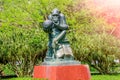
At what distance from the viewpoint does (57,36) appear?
10969mm

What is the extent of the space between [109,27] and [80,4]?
2164 mm

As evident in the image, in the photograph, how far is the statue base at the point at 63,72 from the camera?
33.6 ft

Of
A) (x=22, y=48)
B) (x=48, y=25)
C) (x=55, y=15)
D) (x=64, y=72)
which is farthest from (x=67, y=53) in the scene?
(x=22, y=48)

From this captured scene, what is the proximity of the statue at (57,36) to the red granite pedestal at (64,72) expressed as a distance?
43 cm

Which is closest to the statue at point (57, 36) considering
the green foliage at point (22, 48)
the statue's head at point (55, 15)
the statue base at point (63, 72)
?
the statue's head at point (55, 15)

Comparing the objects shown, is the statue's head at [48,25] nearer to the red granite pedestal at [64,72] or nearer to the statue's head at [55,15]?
the statue's head at [55,15]

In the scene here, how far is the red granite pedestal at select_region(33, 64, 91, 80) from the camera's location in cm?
1023

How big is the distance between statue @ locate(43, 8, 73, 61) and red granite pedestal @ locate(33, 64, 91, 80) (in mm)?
426

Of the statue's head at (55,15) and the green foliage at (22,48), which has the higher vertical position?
the statue's head at (55,15)

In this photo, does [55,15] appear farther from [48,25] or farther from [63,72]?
[63,72]

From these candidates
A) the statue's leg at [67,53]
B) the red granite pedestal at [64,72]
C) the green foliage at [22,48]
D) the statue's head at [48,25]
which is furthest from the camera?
the green foliage at [22,48]

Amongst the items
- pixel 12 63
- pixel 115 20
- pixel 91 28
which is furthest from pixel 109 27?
pixel 12 63

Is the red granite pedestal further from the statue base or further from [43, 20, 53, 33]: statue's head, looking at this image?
[43, 20, 53, 33]: statue's head

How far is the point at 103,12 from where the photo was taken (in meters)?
22.8
